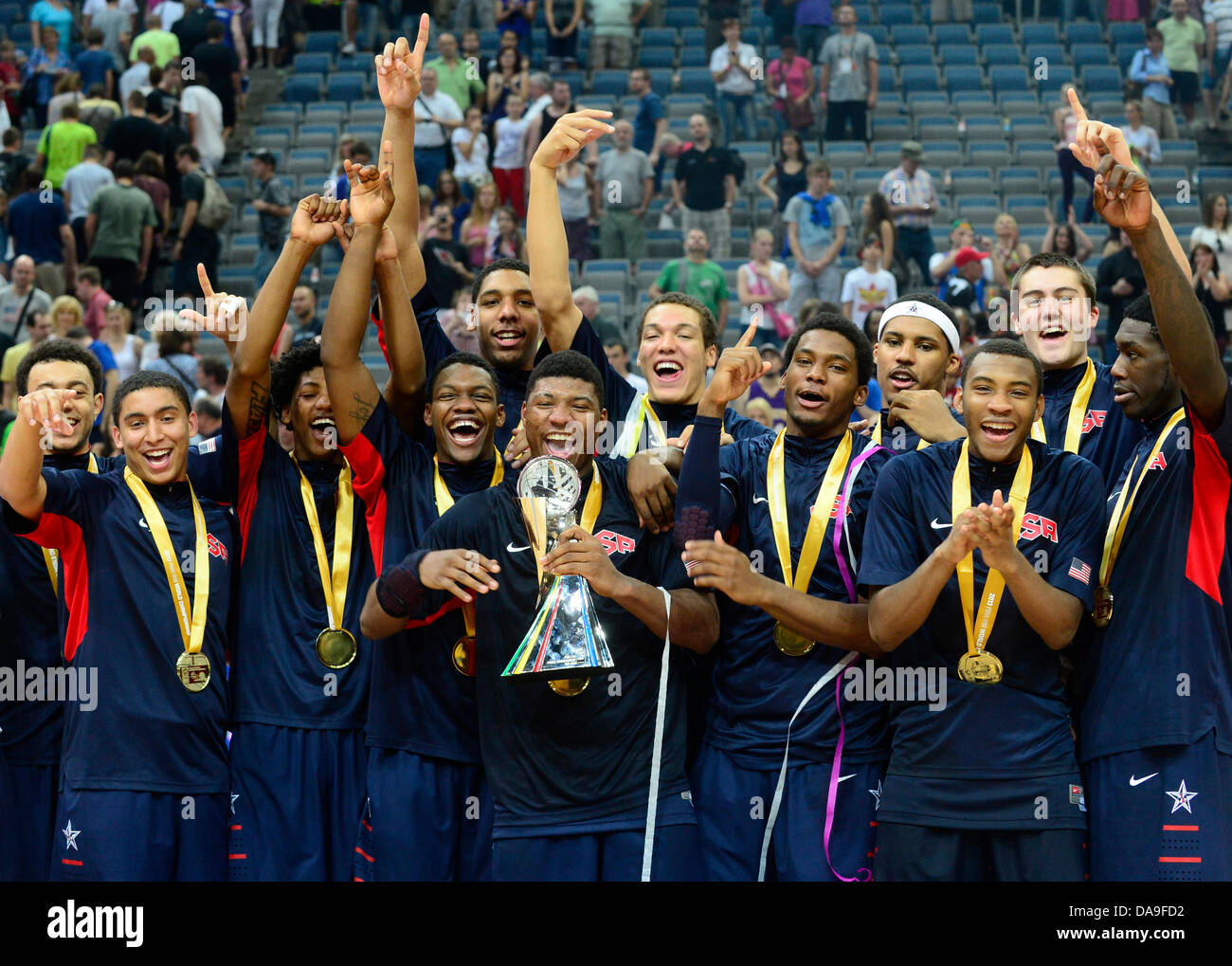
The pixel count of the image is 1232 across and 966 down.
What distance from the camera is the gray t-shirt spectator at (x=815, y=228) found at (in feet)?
42.8

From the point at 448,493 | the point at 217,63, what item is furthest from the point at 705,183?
the point at 448,493

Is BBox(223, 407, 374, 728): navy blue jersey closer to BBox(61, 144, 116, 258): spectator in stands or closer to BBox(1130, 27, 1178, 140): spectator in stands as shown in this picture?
BBox(61, 144, 116, 258): spectator in stands

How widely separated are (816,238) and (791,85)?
3.61 meters

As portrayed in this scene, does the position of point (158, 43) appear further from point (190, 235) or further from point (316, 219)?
point (316, 219)

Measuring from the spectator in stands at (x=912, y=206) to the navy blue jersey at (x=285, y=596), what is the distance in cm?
906

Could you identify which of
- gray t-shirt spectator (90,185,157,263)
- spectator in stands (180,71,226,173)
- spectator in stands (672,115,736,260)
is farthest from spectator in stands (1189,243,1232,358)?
spectator in stands (180,71,226,173)

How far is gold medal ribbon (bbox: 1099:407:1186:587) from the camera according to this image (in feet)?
14.6

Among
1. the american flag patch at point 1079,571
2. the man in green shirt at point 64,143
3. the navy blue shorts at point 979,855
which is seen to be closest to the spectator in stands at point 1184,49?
the man in green shirt at point 64,143

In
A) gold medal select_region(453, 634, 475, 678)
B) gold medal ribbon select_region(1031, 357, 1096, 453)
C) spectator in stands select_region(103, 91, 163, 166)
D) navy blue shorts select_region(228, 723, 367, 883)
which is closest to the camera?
gold medal select_region(453, 634, 475, 678)

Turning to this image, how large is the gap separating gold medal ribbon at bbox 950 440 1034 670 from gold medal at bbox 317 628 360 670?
6.39ft

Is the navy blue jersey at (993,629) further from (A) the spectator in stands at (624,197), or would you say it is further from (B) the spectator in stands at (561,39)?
(B) the spectator in stands at (561,39)

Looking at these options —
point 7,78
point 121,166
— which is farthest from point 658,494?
point 7,78

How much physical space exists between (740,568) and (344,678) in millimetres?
1465

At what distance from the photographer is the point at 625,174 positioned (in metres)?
14.1
